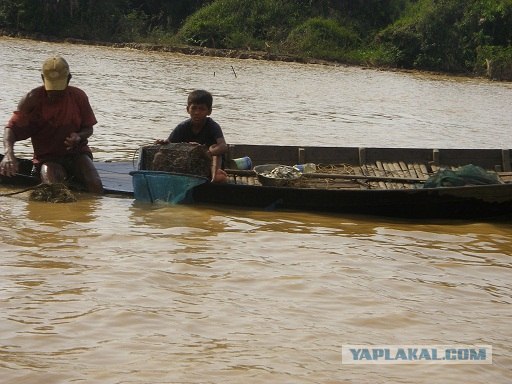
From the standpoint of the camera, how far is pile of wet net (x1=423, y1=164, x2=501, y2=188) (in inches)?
272

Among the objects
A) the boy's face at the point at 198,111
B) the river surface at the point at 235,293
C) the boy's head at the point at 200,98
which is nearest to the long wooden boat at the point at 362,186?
the river surface at the point at 235,293

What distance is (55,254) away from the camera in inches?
215

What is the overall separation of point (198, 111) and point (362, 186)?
5.00 feet

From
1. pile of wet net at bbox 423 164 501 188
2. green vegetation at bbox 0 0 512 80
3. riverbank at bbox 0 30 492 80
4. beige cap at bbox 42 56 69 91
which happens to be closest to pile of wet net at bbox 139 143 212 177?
beige cap at bbox 42 56 69 91

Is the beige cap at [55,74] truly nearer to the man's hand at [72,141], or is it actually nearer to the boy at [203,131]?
the man's hand at [72,141]

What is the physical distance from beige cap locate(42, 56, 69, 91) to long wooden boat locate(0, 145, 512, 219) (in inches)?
32.1

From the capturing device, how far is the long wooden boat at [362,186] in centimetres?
688

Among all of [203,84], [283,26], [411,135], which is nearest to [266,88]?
[203,84]

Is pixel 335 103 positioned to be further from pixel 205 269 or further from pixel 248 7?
pixel 248 7

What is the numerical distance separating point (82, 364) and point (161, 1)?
110ft

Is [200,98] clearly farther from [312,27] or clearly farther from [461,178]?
[312,27]

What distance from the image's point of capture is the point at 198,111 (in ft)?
22.9

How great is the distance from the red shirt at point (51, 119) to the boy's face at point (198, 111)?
783 millimetres

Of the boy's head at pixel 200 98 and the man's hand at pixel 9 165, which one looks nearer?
the man's hand at pixel 9 165
